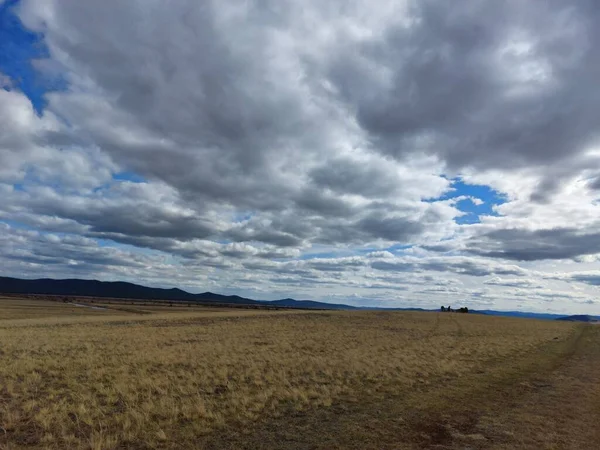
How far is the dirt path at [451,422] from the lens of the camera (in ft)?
33.2

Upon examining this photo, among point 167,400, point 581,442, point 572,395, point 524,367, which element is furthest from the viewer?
point 524,367

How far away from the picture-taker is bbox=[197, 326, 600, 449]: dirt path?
10.1 m

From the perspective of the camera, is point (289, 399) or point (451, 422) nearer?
point (451, 422)

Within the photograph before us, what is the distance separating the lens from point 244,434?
10891 mm

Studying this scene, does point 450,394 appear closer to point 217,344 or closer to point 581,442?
point 581,442

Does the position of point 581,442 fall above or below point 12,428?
above

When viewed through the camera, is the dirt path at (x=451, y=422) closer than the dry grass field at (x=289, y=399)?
Yes

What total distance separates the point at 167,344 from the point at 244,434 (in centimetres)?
2215

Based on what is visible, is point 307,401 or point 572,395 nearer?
point 307,401

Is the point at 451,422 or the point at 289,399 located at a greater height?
the point at 451,422

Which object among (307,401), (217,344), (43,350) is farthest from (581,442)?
(43,350)

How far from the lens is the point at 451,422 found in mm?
11820

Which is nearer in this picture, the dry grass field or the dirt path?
the dirt path

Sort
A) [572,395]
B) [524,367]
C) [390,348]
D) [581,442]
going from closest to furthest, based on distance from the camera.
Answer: [581,442], [572,395], [524,367], [390,348]
